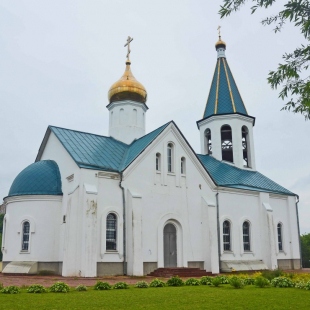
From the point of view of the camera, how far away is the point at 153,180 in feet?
69.3

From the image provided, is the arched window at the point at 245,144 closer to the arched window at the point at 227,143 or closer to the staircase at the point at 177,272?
the arched window at the point at 227,143

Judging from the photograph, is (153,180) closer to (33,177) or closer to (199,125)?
(33,177)

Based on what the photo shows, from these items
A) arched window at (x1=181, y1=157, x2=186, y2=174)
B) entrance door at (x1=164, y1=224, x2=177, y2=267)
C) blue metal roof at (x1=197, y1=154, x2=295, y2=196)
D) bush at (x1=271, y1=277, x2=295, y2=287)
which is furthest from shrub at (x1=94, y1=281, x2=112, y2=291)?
blue metal roof at (x1=197, y1=154, x2=295, y2=196)

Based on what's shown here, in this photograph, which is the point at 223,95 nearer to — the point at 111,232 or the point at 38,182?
the point at 111,232

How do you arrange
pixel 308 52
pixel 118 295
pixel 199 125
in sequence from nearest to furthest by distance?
1. pixel 308 52
2. pixel 118 295
3. pixel 199 125

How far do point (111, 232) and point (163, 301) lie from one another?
33.8ft

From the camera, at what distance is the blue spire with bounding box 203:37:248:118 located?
3012 centimetres

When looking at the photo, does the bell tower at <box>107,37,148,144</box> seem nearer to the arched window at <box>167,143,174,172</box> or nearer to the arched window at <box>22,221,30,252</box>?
the arched window at <box>167,143,174,172</box>

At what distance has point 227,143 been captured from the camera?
99.1 feet

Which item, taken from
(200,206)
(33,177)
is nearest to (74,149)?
(33,177)

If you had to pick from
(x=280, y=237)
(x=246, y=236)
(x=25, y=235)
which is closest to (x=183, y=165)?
(x=246, y=236)

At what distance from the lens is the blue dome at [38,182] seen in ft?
67.7

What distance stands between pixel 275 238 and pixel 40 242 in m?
16.1

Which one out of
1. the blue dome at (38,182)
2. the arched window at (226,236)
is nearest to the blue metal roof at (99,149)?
the blue dome at (38,182)
